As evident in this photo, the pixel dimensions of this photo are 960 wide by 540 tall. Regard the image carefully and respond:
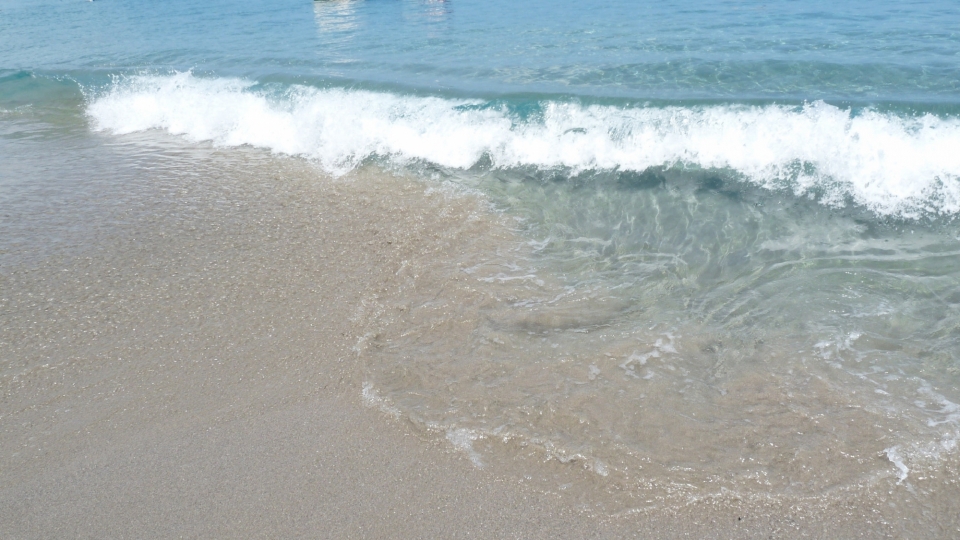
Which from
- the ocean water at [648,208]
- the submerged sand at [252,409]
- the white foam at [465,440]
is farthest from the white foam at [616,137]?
the white foam at [465,440]

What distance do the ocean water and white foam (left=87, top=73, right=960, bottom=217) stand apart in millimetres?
37

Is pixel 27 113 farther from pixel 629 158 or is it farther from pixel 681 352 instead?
pixel 681 352

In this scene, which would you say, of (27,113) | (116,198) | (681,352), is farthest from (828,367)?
(27,113)

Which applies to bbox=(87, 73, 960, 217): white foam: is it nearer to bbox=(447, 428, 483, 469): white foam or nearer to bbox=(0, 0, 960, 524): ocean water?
bbox=(0, 0, 960, 524): ocean water

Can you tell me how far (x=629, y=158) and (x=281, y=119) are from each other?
540 cm

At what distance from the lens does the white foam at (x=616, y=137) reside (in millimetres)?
6992

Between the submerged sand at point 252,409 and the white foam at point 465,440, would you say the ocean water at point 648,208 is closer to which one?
the white foam at point 465,440

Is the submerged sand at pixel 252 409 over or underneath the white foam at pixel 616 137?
underneath

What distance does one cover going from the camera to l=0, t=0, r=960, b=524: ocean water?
3.79m

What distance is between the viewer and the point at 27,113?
12.1 metres

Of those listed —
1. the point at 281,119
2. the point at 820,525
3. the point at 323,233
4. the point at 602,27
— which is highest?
the point at 602,27

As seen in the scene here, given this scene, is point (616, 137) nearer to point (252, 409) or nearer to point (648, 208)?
point (648, 208)

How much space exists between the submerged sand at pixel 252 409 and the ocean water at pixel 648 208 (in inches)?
6.8

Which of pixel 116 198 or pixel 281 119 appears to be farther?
pixel 281 119
